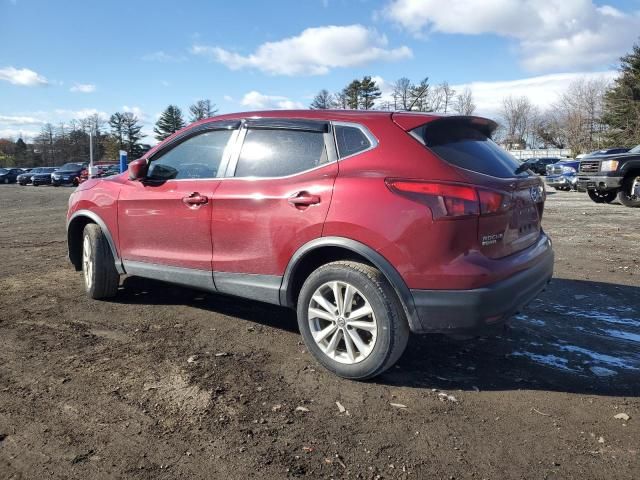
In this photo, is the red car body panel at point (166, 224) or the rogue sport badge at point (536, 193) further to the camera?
the red car body panel at point (166, 224)

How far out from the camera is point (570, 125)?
213 ft

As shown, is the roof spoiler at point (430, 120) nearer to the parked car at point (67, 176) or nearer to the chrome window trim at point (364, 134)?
the chrome window trim at point (364, 134)

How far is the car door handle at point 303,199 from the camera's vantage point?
3.45m

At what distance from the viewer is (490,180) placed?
3252mm

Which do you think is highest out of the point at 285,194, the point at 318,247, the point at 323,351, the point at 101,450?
the point at 285,194

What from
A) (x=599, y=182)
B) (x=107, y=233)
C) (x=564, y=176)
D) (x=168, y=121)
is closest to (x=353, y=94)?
(x=168, y=121)

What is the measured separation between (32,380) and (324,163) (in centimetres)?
→ 237

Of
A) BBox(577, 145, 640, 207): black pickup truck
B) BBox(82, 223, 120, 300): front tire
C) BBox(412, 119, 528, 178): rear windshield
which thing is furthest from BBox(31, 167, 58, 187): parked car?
BBox(412, 119, 528, 178): rear windshield

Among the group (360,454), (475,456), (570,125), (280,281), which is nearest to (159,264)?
(280,281)

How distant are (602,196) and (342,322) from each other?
1497 centimetres

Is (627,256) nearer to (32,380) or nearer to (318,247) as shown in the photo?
(318,247)

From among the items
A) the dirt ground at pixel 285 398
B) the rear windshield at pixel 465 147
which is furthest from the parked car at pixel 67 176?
the rear windshield at pixel 465 147

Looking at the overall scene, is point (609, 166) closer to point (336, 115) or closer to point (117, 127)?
point (336, 115)

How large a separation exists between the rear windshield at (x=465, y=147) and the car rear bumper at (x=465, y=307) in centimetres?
75
